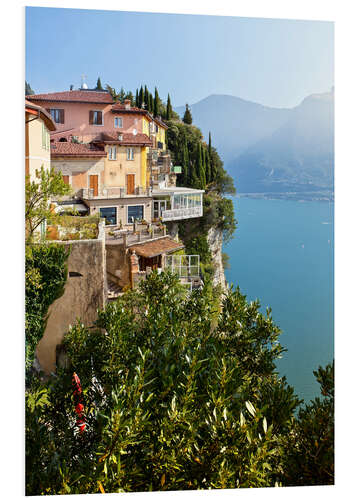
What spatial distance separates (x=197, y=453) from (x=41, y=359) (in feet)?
7.05

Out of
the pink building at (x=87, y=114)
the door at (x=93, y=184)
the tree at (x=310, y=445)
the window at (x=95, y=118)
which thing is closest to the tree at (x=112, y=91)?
the pink building at (x=87, y=114)

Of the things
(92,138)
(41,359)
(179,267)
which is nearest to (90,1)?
(92,138)

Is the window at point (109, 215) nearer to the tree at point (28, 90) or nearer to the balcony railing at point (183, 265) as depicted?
the balcony railing at point (183, 265)

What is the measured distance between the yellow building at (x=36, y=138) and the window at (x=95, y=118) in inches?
32.2

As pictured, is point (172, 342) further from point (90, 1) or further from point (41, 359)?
point (90, 1)

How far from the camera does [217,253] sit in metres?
5.29

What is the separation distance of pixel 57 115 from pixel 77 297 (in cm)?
200

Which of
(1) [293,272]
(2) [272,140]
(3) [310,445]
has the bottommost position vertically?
(3) [310,445]

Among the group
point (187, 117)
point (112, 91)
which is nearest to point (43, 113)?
point (112, 91)

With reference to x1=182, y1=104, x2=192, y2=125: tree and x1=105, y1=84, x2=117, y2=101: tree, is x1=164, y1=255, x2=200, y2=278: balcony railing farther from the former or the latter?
x1=105, y1=84, x2=117, y2=101: tree

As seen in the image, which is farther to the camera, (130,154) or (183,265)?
(130,154)

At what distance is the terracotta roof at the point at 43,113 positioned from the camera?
13.5 feet

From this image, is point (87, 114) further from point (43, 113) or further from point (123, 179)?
point (43, 113)

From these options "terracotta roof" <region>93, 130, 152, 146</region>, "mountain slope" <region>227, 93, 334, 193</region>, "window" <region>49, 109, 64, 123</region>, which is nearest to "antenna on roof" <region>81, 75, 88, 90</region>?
"window" <region>49, 109, 64, 123</region>
